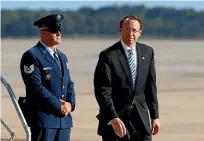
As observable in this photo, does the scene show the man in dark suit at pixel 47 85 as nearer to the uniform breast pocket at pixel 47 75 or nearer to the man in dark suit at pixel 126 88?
the uniform breast pocket at pixel 47 75

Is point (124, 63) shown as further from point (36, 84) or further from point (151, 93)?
point (36, 84)

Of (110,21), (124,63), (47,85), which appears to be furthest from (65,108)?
(110,21)

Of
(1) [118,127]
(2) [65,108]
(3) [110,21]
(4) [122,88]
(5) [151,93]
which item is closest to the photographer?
(2) [65,108]

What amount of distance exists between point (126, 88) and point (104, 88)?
21 centimetres

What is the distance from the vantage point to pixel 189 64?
123ft

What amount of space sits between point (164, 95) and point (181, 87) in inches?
116

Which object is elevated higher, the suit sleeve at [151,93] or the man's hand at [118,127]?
the suit sleeve at [151,93]

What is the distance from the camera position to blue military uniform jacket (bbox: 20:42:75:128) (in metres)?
7.37

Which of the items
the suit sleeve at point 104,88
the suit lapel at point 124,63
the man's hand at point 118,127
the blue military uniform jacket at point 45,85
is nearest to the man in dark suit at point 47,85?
the blue military uniform jacket at point 45,85

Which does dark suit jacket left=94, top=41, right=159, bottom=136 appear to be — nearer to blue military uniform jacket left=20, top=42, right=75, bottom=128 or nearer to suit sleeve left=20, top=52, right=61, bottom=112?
blue military uniform jacket left=20, top=42, right=75, bottom=128

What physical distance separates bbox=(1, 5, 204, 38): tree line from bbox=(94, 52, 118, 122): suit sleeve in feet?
258

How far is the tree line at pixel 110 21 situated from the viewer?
296 ft

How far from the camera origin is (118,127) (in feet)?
25.1

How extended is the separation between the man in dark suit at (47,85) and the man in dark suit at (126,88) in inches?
12.8
